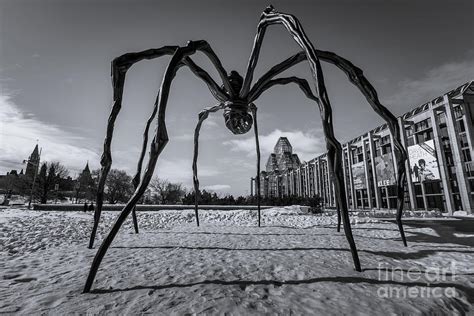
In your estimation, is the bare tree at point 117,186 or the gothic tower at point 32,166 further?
the bare tree at point 117,186

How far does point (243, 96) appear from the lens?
12.3 feet

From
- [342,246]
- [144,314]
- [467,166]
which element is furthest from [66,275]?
[467,166]

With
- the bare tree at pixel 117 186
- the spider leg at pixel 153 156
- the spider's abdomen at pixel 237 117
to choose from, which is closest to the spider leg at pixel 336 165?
the spider leg at pixel 153 156

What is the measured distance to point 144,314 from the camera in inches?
52.3

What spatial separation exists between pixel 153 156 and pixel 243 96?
219 centimetres

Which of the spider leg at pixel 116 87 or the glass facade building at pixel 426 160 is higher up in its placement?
the glass facade building at pixel 426 160

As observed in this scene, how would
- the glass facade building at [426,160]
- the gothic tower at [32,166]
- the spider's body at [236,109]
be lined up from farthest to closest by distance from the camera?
1. the gothic tower at [32,166]
2. the glass facade building at [426,160]
3. the spider's body at [236,109]

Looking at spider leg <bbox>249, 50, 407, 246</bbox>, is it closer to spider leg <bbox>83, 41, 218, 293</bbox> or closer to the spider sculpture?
the spider sculpture

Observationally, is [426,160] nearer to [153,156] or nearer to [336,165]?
[336,165]

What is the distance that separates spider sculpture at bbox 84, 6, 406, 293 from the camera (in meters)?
1.89

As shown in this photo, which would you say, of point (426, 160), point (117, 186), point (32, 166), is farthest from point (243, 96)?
point (32, 166)

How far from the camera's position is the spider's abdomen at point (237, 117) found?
3777mm

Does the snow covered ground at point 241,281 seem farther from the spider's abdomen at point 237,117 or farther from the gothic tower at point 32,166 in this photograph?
the gothic tower at point 32,166

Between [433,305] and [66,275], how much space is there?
116 inches
